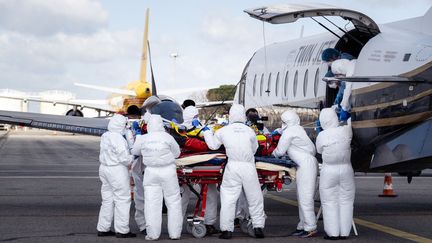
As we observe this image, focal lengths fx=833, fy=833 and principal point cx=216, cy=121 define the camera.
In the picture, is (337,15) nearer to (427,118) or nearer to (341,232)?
(427,118)

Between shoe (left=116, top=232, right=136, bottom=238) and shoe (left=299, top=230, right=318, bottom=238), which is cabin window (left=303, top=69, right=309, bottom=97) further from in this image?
shoe (left=116, top=232, right=136, bottom=238)

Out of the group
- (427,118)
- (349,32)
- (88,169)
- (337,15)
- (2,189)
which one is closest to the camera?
(427,118)

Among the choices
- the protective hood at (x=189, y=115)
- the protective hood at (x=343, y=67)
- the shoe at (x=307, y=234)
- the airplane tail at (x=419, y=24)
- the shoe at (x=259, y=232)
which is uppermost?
the airplane tail at (x=419, y=24)

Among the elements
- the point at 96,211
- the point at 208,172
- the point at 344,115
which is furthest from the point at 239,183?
the point at 96,211

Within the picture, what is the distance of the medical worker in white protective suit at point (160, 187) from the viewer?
12.0 metres

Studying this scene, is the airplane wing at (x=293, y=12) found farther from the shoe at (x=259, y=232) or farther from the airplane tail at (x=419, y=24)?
the shoe at (x=259, y=232)

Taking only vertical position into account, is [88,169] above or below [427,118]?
below

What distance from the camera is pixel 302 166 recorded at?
41.2ft

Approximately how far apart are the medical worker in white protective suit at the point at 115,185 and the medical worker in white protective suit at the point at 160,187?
464 millimetres

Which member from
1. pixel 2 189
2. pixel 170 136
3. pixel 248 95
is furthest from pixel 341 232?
pixel 2 189

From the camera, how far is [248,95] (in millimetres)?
20859

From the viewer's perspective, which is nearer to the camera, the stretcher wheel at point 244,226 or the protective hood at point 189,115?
the stretcher wheel at point 244,226

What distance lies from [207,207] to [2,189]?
31.0ft

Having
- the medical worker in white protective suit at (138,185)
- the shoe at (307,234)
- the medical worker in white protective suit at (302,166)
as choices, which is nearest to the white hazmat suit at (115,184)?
the medical worker in white protective suit at (138,185)
